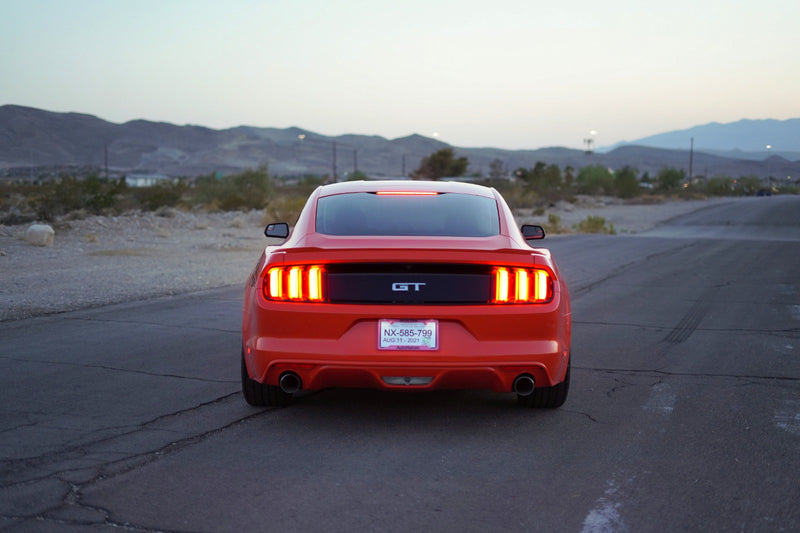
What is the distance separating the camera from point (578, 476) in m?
5.02

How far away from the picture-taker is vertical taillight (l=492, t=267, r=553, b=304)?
583 cm

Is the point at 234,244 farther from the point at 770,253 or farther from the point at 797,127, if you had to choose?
the point at 797,127

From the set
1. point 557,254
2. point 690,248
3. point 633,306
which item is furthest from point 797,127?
point 633,306

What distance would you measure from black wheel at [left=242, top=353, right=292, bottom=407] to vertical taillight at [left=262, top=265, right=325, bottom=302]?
0.68 metres

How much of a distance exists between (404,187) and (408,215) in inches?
19.7

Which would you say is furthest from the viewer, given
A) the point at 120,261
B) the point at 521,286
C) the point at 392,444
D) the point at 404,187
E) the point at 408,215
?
the point at 120,261

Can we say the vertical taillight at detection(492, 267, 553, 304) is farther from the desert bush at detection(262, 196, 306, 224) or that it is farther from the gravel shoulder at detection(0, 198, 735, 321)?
the desert bush at detection(262, 196, 306, 224)

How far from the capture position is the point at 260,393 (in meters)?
6.37

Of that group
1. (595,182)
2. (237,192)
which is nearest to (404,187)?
(237,192)

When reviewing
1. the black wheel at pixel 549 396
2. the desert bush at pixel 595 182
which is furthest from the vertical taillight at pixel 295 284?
the desert bush at pixel 595 182

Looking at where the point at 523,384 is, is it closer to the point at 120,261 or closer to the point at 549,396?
the point at 549,396

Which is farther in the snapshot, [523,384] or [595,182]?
[595,182]

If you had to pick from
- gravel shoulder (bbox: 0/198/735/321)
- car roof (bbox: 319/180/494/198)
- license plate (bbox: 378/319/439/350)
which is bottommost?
gravel shoulder (bbox: 0/198/735/321)

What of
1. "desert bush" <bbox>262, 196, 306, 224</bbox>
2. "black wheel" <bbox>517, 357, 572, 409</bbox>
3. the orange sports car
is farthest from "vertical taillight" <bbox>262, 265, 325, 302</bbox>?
"desert bush" <bbox>262, 196, 306, 224</bbox>
